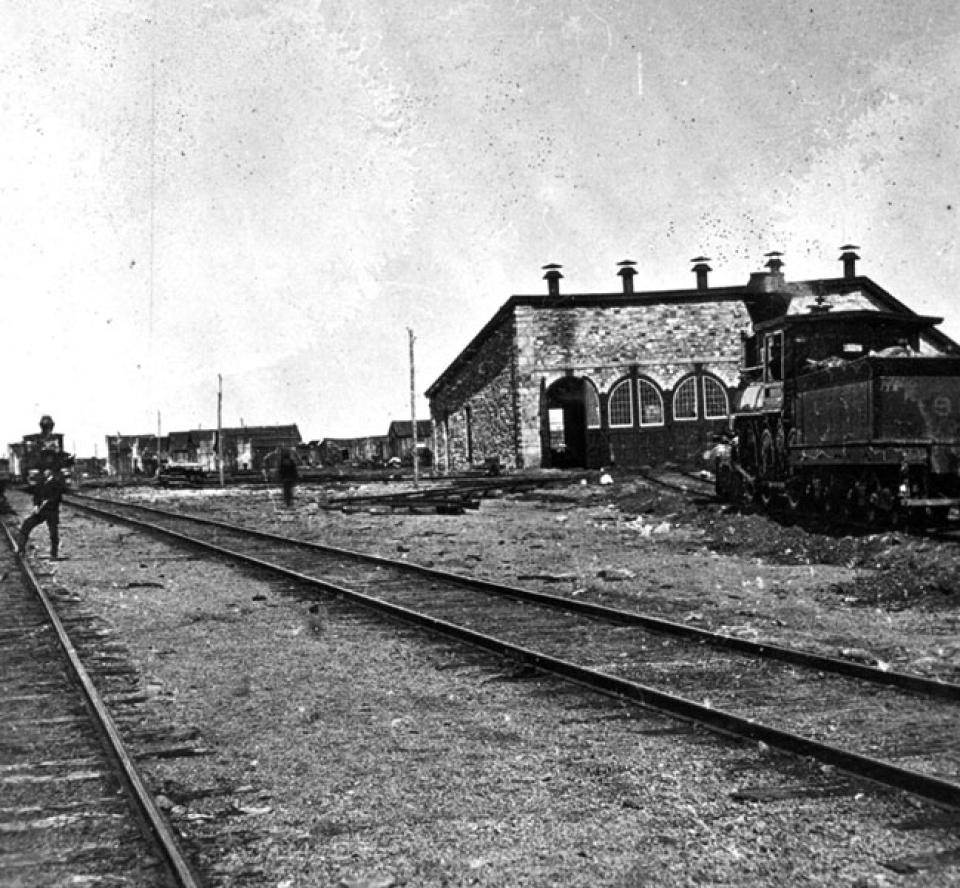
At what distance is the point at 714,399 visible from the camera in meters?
38.9

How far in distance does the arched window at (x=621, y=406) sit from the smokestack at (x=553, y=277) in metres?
Answer: 4.45

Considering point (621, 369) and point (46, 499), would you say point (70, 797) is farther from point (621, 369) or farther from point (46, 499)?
point (621, 369)

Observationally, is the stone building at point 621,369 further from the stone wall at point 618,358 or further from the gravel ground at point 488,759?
the gravel ground at point 488,759

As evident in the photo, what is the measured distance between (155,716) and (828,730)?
11.4 ft

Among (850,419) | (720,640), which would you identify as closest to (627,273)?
(850,419)

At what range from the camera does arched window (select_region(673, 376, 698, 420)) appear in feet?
127

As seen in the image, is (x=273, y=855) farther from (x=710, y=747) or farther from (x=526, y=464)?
(x=526, y=464)

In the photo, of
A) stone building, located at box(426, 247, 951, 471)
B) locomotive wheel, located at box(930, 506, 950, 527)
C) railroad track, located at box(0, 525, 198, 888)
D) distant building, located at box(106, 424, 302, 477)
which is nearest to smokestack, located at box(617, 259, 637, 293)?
stone building, located at box(426, 247, 951, 471)

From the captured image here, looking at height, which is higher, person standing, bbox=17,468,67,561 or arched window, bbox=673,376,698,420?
arched window, bbox=673,376,698,420

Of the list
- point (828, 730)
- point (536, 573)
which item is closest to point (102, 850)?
point (828, 730)

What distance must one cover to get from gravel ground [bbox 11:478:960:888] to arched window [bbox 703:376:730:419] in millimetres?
27568

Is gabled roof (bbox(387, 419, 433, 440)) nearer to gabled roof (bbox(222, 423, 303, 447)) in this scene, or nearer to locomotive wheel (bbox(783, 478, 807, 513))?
gabled roof (bbox(222, 423, 303, 447))

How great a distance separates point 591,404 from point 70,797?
35039 mm

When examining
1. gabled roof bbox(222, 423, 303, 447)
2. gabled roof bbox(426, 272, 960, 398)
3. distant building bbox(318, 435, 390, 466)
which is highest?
gabled roof bbox(426, 272, 960, 398)
